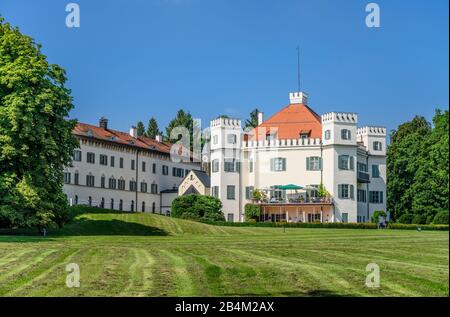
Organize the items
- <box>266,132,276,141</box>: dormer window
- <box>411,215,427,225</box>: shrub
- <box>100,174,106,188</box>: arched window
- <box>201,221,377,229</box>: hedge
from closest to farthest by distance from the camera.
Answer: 1. <box>411,215,427,225</box>: shrub
2. <box>201,221,377,229</box>: hedge
3. <box>266,132,276,141</box>: dormer window
4. <box>100,174,106,188</box>: arched window

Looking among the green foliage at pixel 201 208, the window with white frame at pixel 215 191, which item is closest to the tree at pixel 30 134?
the green foliage at pixel 201 208

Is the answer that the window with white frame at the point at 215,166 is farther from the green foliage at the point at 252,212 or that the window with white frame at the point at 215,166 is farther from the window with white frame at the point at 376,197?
the window with white frame at the point at 376,197

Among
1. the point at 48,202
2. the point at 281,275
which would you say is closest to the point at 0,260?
the point at 281,275

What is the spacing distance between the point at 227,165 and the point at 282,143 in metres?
6.68

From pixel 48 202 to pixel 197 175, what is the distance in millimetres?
42568

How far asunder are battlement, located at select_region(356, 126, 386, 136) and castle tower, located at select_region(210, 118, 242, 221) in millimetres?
14765

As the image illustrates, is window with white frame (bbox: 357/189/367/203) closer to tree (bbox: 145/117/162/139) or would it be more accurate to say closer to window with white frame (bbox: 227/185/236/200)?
window with white frame (bbox: 227/185/236/200)

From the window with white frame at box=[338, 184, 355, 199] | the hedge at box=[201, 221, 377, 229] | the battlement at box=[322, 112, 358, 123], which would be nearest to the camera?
the hedge at box=[201, 221, 377, 229]

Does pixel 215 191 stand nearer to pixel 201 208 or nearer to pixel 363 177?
pixel 201 208

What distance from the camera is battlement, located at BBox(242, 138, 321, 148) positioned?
2950 inches

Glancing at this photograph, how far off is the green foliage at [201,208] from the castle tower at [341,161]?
12168 mm

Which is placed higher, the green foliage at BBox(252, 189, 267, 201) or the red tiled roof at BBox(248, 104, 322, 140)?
the red tiled roof at BBox(248, 104, 322, 140)

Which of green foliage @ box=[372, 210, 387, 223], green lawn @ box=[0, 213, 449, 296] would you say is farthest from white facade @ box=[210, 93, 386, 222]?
green lawn @ box=[0, 213, 449, 296]

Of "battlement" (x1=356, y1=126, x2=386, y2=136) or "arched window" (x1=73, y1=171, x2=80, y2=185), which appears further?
"arched window" (x1=73, y1=171, x2=80, y2=185)
